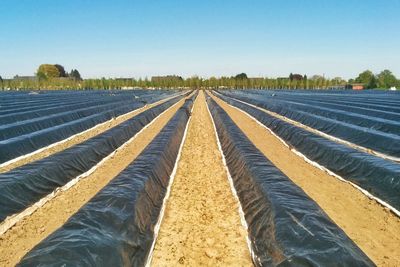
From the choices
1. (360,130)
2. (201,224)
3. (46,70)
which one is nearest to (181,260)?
(201,224)

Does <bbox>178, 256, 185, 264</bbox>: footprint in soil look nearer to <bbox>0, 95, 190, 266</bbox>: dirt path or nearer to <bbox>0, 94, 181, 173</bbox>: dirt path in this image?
<bbox>0, 95, 190, 266</bbox>: dirt path

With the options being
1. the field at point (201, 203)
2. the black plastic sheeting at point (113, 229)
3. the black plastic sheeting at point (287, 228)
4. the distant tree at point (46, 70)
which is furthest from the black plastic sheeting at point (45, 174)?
the distant tree at point (46, 70)

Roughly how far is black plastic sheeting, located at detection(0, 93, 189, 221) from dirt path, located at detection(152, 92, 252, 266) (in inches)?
119

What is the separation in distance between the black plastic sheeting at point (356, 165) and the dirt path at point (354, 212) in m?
0.30

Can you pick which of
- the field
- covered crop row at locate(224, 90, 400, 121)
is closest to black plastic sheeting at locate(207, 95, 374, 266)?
the field

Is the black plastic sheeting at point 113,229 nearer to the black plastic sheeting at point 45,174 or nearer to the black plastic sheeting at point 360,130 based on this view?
the black plastic sheeting at point 45,174

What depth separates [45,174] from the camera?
28.9ft

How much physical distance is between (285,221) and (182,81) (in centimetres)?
11692

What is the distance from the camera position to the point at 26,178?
26.8 ft

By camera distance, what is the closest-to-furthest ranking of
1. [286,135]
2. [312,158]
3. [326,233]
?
[326,233]
[312,158]
[286,135]

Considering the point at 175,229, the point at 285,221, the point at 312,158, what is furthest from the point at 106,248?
the point at 312,158

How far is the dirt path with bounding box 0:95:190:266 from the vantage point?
19.5 ft

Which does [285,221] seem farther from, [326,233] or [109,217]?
[109,217]

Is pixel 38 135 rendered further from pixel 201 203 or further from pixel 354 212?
pixel 354 212
